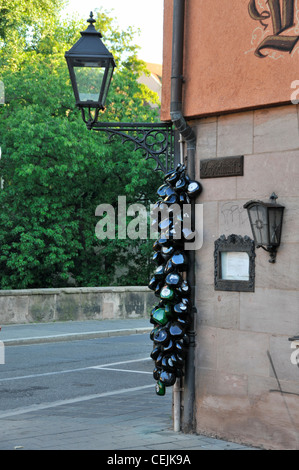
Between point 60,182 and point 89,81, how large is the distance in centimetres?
1582

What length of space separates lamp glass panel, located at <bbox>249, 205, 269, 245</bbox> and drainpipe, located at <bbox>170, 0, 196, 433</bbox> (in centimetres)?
101

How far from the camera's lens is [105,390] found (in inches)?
458

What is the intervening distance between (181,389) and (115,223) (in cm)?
1907

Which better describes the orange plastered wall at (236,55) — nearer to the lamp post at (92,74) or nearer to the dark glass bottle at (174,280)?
the lamp post at (92,74)

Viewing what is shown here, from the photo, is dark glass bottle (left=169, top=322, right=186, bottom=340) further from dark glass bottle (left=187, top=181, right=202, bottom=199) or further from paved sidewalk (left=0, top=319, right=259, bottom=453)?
dark glass bottle (left=187, top=181, right=202, bottom=199)

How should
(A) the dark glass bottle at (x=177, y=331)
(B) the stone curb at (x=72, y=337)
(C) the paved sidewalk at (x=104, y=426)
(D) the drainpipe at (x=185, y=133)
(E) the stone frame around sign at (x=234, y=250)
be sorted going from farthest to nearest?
(B) the stone curb at (x=72, y=337)
(D) the drainpipe at (x=185, y=133)
(A) the dark glass bottle at (x=177, y=331)
(E) the stone frame around sign at (x=234, y=250)
(C) the paved sidewalk at (x=104, y=426)

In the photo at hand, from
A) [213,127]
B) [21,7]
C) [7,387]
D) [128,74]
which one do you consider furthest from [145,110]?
[213,127]

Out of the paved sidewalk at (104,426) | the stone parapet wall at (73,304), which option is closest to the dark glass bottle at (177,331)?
the paved sidewalk at (104,426)

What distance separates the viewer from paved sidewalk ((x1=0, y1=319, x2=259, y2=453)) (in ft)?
24.2

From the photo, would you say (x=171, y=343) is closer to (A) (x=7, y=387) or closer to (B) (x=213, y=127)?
(B) (x=213, y=127)

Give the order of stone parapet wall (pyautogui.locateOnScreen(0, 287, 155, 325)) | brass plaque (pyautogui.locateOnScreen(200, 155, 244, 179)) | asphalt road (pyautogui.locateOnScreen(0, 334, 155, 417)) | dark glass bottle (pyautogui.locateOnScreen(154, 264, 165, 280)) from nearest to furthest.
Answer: brass plaque (pyautogui.locateOnScreen(200, 155, 244, 179))
dark glass bottle (pyautogui.locateOnScreen(154, 264, 165, 280))
asphalt road (pyautogui.locateOnScreen(0, 334, 155, 417))
stone parapet wall (pyautogui.locateOnScreen(0, 287, 155, 325))

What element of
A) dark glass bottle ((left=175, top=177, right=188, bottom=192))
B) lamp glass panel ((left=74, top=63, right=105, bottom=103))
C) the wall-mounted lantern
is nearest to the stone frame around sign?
the wall-mounted lantern

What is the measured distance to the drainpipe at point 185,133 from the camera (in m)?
8.05

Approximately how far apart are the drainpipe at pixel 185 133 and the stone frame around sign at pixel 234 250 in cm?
Answer: 36
